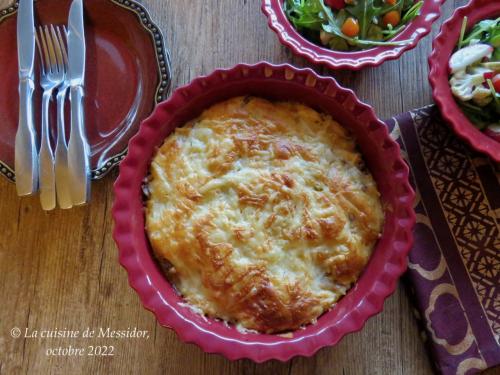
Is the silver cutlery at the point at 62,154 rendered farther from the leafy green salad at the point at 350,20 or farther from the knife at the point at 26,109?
the leafy green salad at the point at 350,20

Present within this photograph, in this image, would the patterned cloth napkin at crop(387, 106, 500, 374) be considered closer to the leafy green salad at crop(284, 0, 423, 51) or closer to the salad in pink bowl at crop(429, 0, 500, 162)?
the salad in pink bowl at crop(429, 0, 500, 162)

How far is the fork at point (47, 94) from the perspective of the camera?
2.06 m

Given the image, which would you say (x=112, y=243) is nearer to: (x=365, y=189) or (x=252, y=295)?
(x=252, y=295)

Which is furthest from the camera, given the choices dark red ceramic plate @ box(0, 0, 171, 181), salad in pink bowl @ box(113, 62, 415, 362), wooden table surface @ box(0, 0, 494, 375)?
dark red ceramic plate @ box(0, 0, 171, 181)

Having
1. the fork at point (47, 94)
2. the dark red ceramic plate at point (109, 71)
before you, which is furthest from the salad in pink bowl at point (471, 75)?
the fork at point (47, 94)

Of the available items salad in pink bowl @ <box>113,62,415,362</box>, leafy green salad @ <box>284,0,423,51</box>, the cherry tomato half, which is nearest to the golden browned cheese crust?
salad in pink bowl @ <box>113,62,415,362</box>

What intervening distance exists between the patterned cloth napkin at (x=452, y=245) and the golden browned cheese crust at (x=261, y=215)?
11.6 inches

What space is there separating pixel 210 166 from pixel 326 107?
0.49 m

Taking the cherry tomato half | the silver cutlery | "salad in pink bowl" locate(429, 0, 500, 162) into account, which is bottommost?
the silver cutlery

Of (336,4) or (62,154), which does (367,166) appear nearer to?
(336,4)

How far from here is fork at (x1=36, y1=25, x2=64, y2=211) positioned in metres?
2.06

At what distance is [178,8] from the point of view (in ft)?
7.62

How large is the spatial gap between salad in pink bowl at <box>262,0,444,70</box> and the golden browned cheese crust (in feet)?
0.90

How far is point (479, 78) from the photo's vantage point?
1.95 meters
